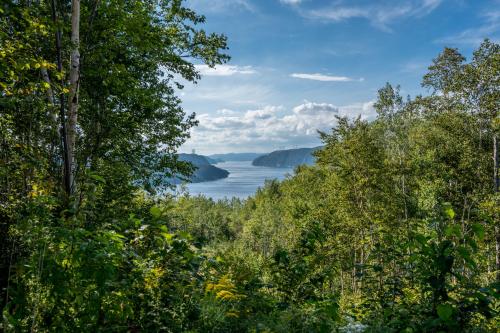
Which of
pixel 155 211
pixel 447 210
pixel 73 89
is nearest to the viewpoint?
pixel 447 210

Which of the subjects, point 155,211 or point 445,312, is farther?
point 155,211

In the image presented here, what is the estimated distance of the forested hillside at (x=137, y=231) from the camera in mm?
2949

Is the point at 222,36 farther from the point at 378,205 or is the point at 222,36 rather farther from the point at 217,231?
the point at 217,231

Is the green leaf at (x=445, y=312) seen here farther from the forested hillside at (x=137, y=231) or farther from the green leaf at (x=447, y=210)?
the green leaf at (x=447, y=210)

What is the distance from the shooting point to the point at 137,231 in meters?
3.46

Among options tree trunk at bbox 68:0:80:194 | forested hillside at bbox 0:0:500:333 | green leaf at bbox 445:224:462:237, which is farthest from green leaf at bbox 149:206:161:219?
tree trunk at bbox 68:0:80:194

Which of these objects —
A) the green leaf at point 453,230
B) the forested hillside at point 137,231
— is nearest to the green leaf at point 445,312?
the forested hillside at point 137,231

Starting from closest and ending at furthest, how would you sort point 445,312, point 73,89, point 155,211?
point 445,312 → point 155,211 → point 73,89

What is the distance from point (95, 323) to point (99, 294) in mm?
475

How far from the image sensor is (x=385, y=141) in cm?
4303

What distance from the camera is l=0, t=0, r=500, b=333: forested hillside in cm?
295

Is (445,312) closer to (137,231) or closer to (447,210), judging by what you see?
(447,210)

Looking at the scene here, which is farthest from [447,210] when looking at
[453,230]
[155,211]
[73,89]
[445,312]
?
[73,89]

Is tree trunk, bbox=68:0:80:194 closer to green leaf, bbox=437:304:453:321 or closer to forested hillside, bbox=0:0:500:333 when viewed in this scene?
forested hillside, bbox=0:0:500:333
